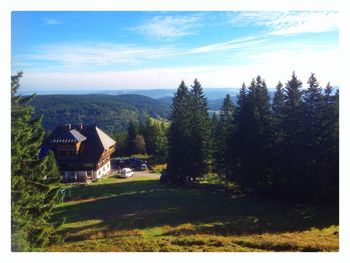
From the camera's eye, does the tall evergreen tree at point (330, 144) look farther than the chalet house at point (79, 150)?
No

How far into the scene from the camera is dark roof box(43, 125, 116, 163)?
31.5 ft

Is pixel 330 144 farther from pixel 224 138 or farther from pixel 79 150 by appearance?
pixel 79 150

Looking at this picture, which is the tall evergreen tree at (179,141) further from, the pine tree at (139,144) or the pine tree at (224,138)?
the pine tree at (224,138)

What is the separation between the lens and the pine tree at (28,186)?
325 inches

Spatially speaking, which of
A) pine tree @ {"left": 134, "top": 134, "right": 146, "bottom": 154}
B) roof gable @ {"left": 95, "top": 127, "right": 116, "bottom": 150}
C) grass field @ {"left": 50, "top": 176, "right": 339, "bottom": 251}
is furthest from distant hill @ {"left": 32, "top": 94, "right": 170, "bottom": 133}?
grass field @ {"left": 50, "top": 176, "right": 339, "bottom": 251}

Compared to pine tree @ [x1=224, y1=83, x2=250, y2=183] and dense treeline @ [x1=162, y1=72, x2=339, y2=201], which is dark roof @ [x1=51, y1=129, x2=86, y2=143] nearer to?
dense treeline @ [x1=162, y1=72, x2=339, y2=201]

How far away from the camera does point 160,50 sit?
912 cm

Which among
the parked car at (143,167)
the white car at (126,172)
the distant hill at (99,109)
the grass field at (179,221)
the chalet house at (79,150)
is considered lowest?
the grass field at (179,221)

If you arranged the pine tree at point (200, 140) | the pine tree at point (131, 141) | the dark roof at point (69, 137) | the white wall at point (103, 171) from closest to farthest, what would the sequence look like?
1. the dark roof at point (69, 137)
2. the white wall at point (103, 171)
3. the pine tree at point (131, 141)
4. the pine tree at point (200, 140)

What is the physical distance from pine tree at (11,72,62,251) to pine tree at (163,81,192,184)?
138 inches

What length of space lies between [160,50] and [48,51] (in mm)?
2630

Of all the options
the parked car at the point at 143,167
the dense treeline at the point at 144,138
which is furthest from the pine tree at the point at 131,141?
the parked car at the point at 143,167
